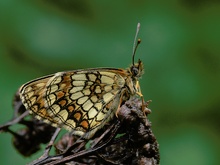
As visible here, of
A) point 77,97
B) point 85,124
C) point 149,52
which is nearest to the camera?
point 85,124

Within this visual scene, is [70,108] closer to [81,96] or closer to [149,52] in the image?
[81,96]

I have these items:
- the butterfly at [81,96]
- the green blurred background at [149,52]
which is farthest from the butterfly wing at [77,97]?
the green blurred background at [149,52]

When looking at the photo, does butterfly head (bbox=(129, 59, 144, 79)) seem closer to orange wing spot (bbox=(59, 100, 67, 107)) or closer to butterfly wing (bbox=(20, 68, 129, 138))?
butterfly wing (bbox=(20, 68, 129, 138))

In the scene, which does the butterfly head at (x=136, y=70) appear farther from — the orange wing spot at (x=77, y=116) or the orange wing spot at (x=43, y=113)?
the orange wing spot at (x=43, y=113)

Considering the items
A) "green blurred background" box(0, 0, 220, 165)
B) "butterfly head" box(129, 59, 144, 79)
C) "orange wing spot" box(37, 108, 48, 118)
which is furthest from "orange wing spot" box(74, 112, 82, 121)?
"green blurred background" box(0, 0, 220, 165)

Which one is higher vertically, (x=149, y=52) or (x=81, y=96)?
(x=149, y=52)

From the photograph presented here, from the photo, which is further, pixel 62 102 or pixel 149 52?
pixel 149 52

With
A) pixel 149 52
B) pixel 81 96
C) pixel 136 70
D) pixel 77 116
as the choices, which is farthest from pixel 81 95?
pixel 149 52

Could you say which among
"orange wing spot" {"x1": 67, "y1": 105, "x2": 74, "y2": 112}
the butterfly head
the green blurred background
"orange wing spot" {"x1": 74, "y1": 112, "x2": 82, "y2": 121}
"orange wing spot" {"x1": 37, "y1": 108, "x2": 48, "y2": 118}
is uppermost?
the green blurred background
